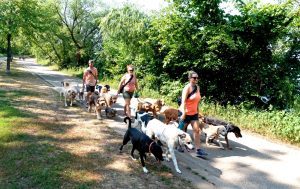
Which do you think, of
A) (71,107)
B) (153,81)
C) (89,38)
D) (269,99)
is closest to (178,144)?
(71,107)

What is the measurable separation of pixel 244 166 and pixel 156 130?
7.61 feet

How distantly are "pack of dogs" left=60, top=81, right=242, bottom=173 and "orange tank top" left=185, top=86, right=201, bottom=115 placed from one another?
0.52 meters

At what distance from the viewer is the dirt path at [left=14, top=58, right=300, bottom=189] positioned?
6914 millimetres

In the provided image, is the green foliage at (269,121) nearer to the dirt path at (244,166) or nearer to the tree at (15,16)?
the dirt path at (244,166)

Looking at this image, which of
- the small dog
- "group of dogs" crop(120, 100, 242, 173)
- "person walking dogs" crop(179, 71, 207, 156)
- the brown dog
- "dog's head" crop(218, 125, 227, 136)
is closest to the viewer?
"group of dogs" crop(120, 100, 242, 173)

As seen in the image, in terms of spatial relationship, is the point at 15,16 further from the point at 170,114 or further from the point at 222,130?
the point at 222,130

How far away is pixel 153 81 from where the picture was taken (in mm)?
18953

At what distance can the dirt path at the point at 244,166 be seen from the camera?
6.91 meters

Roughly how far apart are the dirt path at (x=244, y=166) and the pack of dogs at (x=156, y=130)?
0.36 m

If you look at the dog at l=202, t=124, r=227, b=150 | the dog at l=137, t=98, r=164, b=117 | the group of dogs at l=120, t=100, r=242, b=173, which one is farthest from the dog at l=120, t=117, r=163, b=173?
the dog at l=137, t=98, r=164, b=117

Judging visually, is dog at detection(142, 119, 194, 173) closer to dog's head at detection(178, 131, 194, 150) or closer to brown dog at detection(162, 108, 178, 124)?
dog's head at detection(178, 131, 194, 150)

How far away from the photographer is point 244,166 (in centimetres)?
787

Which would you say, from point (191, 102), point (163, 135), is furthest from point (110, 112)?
point (191, 102)

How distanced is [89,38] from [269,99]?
2658 cm
